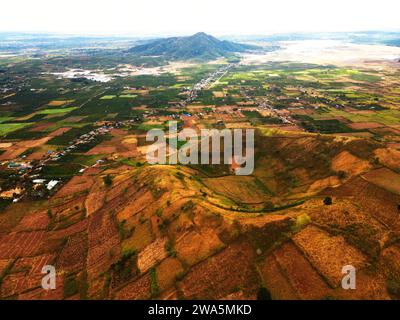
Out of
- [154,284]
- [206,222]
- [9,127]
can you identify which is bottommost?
[9,127]

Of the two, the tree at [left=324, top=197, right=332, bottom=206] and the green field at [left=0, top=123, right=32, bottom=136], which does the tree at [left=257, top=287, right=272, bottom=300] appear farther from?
the green field at [left=0, top=123, right=32, bottom=136]

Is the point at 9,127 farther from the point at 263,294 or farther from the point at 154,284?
the point at 263,294

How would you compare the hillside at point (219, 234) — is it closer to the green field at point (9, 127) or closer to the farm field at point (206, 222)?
the farm field at point (206, 222)

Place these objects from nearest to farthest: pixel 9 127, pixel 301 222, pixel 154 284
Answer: pixel 154 284
pixel 301 222
pixel 9 127

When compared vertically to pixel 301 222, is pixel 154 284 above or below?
below

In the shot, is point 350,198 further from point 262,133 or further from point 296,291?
point 262,133

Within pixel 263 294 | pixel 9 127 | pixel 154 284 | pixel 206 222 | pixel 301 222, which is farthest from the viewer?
pixel 9 127

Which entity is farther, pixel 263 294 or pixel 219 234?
pixel 219 234

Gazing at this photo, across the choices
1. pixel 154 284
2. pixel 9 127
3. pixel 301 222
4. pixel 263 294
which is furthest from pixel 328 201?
pixel 9 127

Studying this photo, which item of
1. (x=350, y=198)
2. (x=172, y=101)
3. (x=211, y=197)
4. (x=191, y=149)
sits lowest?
(x=172, y=101)

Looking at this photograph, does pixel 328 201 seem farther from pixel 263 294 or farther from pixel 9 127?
pixel 9 127
